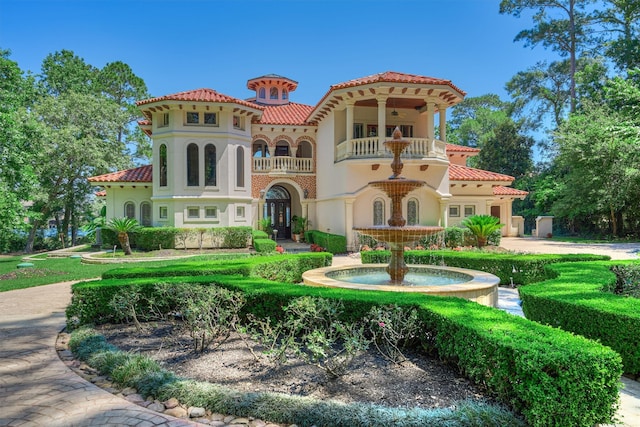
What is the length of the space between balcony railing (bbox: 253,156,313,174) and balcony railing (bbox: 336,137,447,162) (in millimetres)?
5052

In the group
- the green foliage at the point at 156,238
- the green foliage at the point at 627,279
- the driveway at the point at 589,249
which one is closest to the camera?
the green foliage at the point at 627,279

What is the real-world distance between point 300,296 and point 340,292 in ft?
2.31

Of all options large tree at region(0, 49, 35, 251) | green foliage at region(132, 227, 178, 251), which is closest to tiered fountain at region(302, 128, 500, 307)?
green foliage at region(132, 227, 178, 251)

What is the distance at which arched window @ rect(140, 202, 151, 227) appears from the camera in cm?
2395

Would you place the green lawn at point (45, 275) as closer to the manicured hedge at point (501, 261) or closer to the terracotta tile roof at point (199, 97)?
the terracotta tile roof at point (199, 97)

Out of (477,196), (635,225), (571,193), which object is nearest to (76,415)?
(477,196)

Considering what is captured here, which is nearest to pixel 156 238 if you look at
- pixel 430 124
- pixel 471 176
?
pixel 430 124

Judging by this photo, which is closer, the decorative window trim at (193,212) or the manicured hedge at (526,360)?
the manicured hedge at (526,360)

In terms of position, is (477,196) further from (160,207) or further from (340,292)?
(340,292)

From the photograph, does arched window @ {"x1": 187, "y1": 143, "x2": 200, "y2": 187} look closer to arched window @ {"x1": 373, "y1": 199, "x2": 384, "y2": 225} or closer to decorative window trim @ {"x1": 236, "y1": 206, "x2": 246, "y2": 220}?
decorative window trim @ {"x1": 236, "y1": 206, "x2": 246, "y2": 220}

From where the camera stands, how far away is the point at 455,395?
4332mm

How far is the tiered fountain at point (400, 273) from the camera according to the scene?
7.96 meters

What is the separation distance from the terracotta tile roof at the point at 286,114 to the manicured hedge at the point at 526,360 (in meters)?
21.0

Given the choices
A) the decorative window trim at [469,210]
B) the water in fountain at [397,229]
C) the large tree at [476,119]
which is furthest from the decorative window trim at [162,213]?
the large tree at [476,119]
